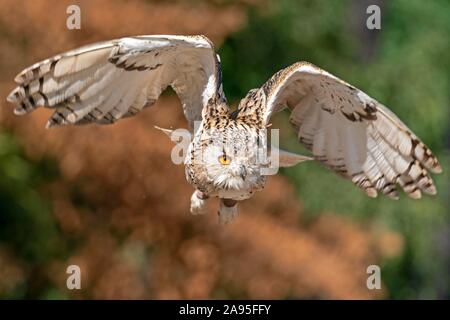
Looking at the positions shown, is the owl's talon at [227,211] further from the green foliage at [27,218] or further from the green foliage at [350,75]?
the green foliage at [350,75]

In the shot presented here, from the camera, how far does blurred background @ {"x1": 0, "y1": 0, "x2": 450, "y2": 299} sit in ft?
36.4

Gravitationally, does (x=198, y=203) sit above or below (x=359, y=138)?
below

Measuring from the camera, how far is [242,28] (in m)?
12.3

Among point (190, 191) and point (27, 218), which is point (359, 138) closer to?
point (190, 191)

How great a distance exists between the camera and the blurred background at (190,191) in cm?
1110

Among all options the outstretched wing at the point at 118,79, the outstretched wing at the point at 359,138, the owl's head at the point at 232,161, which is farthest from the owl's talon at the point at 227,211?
the outstretched wing at the point at 359,138

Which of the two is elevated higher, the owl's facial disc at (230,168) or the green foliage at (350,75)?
the green foliage at (350,75)

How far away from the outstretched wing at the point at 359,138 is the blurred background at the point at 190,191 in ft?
12.5

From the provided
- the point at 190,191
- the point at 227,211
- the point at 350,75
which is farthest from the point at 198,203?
the point at 350,75

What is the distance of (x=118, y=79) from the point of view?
22.4ft

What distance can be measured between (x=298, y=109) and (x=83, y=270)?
196 inches

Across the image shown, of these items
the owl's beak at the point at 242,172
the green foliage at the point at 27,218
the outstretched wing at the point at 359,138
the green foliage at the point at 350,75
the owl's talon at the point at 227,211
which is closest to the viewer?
the owl's beak at the point at 242,172

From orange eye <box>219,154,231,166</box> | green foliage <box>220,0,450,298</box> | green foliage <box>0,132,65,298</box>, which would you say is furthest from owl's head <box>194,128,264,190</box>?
green foliage <box>220,0,450,298</box>

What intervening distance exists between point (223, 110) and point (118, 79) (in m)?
0.58
